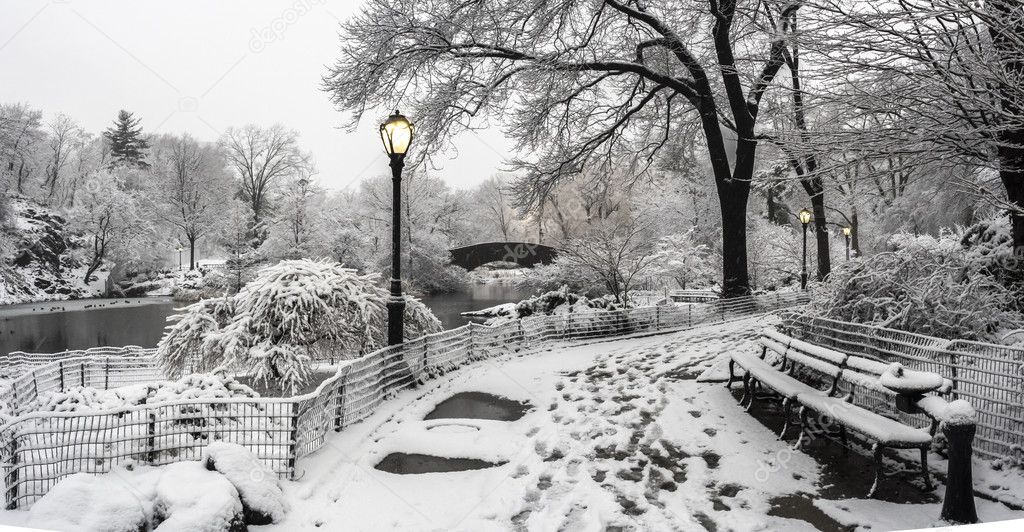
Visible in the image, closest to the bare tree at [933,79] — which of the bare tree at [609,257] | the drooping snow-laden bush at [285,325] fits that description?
the drooping snow-laden bush at [285,325]

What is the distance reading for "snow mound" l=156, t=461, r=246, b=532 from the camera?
351 cm

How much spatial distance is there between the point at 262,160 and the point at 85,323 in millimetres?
25919

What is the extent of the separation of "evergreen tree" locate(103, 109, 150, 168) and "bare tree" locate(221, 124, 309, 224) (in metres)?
10.0

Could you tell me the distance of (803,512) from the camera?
12.0 feet

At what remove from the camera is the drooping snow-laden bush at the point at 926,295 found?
20.5ft

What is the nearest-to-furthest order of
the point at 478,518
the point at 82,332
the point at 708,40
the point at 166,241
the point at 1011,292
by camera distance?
the point at 478,518 < the point at 1011,292 < the point at 708,40 < the point at 82,332 < the point at 166,241

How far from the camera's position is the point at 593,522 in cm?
363

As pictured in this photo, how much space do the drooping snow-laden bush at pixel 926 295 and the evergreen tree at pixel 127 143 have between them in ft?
107

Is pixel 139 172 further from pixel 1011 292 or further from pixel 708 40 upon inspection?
pixel 1011 292

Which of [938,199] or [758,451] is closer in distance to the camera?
[758,451]

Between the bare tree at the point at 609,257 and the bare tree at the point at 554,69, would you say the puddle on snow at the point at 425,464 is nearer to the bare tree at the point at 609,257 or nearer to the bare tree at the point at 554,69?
the bare tree at the point at 554,69

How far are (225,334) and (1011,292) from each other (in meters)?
10.2

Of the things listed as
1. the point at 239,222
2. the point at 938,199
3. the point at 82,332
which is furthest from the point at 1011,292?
the point at 239,222

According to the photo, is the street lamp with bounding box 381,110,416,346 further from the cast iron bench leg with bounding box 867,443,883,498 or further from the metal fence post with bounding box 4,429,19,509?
the cast iron bench leg with bounding box 867,443,883,498
